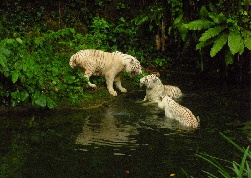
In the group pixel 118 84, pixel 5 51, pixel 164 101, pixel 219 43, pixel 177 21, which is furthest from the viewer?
pixel 177 21

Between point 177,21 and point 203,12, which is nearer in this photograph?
point 203,12

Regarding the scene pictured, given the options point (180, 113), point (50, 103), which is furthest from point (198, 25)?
point (50, 103)

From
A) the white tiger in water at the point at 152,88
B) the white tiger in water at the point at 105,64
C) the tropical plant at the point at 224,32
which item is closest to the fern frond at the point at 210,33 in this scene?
the tropical plant at the point at 224,32

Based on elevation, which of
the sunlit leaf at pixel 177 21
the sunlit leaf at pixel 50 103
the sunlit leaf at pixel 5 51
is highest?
the sunlit leaf at pixel 177 21

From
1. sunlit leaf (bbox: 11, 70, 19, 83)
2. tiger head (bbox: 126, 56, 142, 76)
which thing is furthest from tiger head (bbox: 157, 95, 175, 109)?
sunlit leaf (bbox: 11, 70, 19, 83)

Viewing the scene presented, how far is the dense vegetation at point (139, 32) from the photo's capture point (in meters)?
13.6

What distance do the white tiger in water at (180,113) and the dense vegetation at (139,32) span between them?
6.60 feet

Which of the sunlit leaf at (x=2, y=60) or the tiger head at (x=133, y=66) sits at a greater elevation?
the sunlit leaf at (x=2, y=60)

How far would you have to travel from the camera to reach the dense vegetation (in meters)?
13.6

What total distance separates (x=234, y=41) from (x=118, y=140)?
6.19m

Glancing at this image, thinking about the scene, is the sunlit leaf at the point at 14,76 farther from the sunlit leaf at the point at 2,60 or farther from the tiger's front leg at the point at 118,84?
the tiger's front leg at the point at 118,84

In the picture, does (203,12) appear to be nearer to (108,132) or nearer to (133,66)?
(133,66)

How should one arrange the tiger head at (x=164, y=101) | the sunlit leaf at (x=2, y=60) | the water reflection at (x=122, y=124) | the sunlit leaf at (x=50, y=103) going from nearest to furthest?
the water reflection at (x=122, y=124), the sunlit leaf at (x=2, y=60), the sunlit leaf at (x=50, y=103), the tiger head at (x=164, y=101)

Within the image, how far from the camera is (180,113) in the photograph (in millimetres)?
9648
